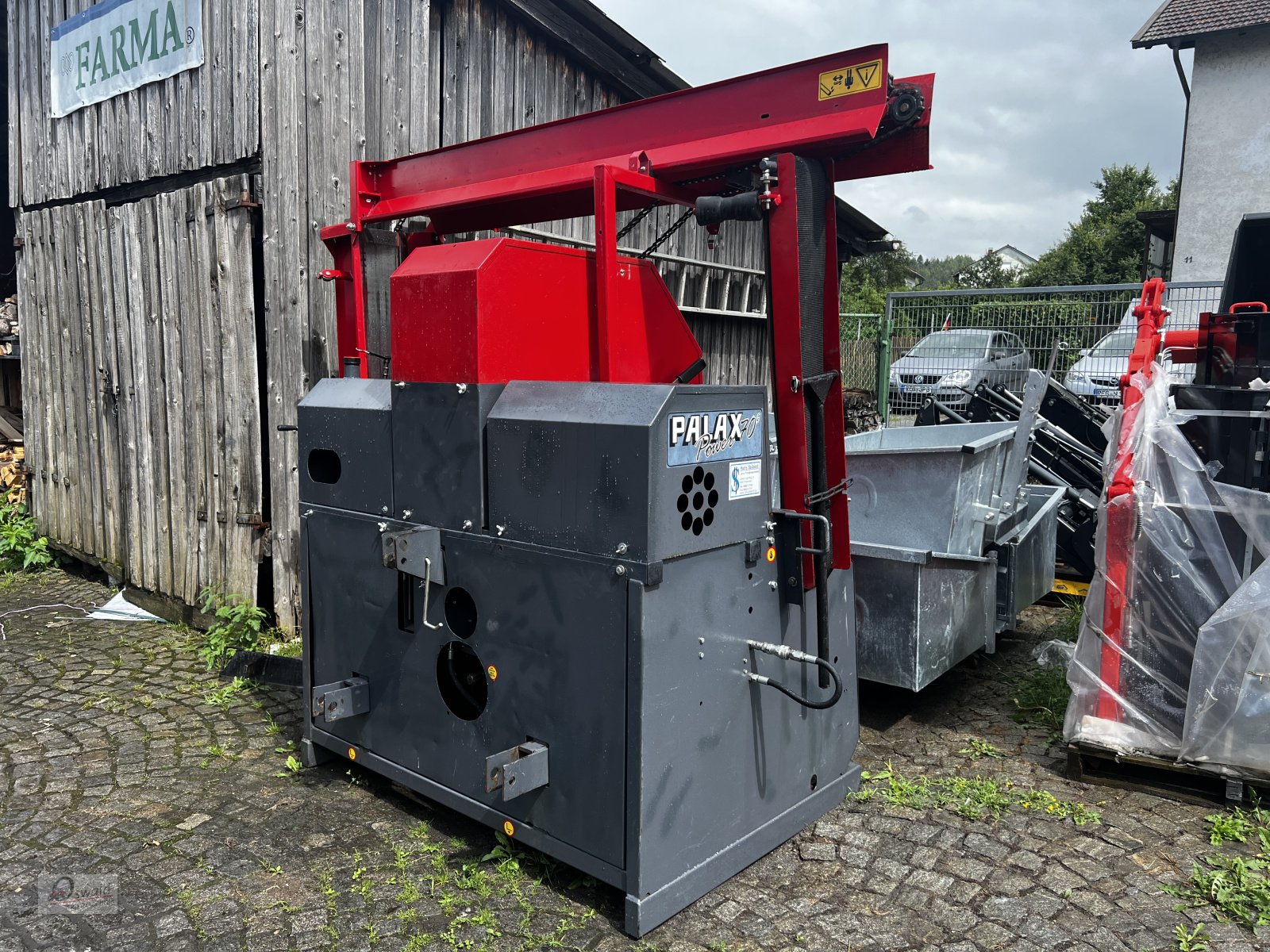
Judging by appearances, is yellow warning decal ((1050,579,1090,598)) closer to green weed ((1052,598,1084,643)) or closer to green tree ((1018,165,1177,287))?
green weed ((1052,598,1084,643))

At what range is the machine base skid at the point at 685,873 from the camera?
2.71m

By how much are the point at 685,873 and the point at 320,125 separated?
4.34 m

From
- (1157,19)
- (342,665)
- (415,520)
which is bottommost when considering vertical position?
(342,665)

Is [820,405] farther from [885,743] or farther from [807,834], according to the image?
[885,743]

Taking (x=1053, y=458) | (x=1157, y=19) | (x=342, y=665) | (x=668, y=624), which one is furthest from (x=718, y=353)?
(x=1157, y=19)

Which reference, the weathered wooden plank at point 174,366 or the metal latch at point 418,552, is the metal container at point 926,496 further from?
the weathered wooden plank at point 174,366

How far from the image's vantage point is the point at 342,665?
362 centimetres

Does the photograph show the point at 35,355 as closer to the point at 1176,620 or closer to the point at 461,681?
the point at 461,681

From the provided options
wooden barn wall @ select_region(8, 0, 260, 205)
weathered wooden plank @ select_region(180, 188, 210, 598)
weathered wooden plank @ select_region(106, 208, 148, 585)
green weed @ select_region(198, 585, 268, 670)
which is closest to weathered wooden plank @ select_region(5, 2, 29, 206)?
wooden barn wall @ select_region(8, 0, 260, 205)

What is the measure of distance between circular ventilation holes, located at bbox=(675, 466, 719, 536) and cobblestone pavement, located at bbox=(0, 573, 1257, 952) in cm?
120

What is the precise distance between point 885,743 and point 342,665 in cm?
236

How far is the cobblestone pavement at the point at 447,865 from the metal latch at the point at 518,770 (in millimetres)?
382

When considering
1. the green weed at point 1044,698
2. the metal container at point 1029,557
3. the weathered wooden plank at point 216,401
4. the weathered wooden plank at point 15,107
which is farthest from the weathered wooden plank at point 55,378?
the green weed at point 1044,698

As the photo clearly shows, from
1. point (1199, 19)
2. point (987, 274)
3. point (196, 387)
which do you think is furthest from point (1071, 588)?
point (987, 274)
